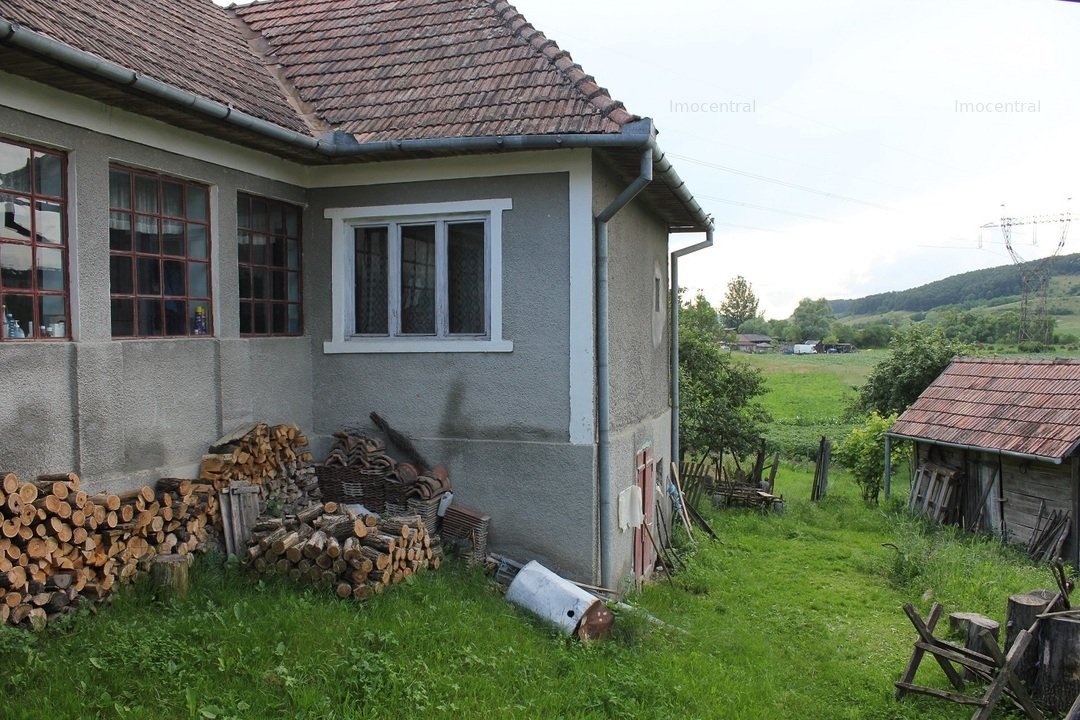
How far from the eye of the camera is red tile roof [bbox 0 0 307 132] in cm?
603

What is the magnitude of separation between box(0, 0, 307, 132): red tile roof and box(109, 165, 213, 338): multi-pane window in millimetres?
882

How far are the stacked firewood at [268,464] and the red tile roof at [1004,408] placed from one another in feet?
38.1

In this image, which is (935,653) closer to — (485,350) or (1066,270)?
(485,350)

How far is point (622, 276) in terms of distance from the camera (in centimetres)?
924

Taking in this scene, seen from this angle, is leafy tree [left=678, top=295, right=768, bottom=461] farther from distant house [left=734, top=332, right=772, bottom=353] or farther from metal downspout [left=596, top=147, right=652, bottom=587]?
distant house [left=734, top=332, right=772, bottom=353]

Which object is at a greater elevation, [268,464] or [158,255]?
[158,255]

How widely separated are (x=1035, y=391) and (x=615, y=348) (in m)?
11.0

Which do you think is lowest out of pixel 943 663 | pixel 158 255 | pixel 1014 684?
pixel 943 663

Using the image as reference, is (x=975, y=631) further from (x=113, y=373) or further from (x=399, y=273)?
(x=113, y=373)

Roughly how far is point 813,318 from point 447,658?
98.9m

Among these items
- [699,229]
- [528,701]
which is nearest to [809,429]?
[699,229]

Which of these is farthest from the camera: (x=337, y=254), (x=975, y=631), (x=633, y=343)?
(x=633, y=343)

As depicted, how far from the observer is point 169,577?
20.8ft

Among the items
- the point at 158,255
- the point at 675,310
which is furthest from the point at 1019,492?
the point at 158,255
